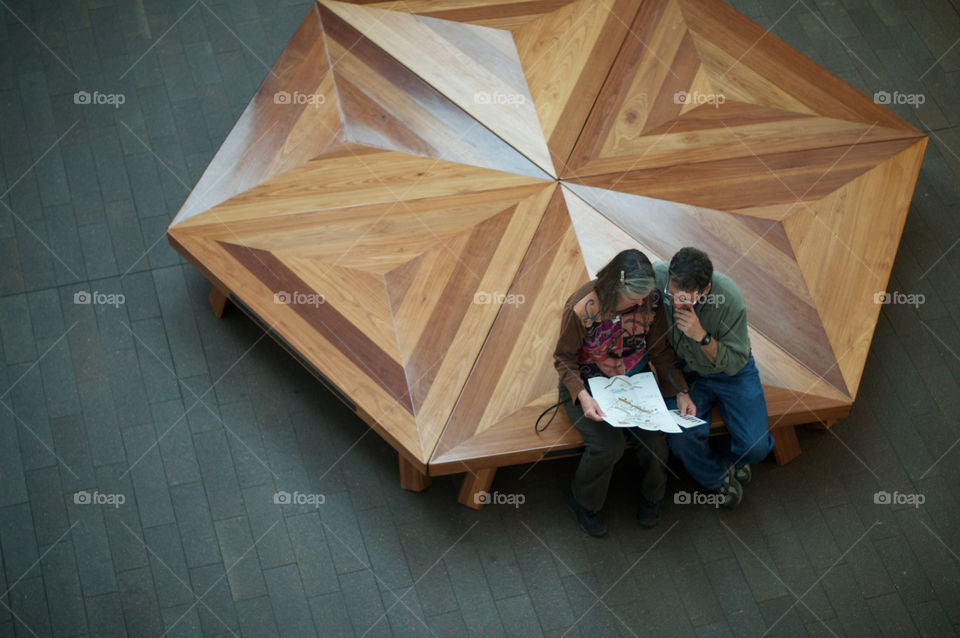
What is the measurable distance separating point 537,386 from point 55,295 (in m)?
2.23

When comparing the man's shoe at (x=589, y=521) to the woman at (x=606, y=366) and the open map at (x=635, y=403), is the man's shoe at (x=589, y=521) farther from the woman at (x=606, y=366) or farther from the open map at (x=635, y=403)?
the open map at (x=635, y=403)

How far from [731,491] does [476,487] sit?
3.50 ft

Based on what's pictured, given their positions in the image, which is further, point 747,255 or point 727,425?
point 747,255

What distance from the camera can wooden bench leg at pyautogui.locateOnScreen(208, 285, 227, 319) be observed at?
4.02 metres

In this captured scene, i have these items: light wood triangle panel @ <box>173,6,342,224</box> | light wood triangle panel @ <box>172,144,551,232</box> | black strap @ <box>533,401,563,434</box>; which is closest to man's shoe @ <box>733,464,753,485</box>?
black strap @ <box>533,401,563,434</box>

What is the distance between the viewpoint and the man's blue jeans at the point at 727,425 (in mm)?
3518

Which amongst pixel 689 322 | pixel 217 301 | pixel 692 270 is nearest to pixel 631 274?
pixel 692 270

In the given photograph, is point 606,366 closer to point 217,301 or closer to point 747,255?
point 747,255

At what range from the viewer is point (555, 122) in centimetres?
405

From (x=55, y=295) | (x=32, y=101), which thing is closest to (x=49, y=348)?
(x=55, y=295)

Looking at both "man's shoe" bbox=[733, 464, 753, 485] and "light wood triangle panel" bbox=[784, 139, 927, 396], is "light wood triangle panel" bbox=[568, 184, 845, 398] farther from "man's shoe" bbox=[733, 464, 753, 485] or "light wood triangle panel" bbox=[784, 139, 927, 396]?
"man's shoe" bbox=[733, 464, 753, 485]

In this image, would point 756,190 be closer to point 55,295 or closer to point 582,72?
point 582,72

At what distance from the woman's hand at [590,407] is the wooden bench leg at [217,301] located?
1650 mm

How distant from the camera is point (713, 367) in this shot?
3.46 m
